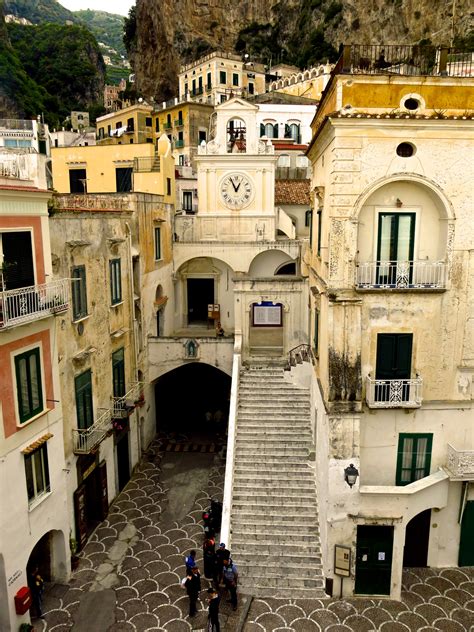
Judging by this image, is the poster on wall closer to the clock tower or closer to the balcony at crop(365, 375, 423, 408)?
the clock tower

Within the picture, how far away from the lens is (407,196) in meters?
15.4

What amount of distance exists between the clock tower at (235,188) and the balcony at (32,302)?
52.9 ft

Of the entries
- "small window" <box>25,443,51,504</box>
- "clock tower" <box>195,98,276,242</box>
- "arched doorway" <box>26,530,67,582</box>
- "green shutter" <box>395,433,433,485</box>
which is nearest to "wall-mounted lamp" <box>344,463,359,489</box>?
"green shutter" <box>395,433,433,485</box>

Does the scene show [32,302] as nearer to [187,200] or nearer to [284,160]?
[187,200]

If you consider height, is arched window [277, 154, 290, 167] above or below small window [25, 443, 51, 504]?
above

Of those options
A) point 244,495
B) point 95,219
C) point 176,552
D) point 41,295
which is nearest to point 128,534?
point 176,552

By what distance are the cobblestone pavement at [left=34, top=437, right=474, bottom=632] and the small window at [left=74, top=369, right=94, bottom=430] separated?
435cm

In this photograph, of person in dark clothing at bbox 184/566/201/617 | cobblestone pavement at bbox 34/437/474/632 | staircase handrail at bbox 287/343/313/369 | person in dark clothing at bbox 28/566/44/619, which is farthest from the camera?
staircase handrail at bbox 287/343/313/369

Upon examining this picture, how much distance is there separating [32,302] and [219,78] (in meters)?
57.5

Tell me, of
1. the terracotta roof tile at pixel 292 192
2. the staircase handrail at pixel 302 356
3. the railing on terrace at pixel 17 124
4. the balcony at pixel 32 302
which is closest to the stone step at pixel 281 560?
the staircase handrail at pixel 302 356

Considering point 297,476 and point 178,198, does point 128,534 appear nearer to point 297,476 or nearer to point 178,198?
point 297,476

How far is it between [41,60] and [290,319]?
247 feet

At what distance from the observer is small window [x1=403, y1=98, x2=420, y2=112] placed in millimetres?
14539

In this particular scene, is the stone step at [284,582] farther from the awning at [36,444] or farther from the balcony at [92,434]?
the awning at [36,444]
